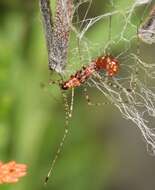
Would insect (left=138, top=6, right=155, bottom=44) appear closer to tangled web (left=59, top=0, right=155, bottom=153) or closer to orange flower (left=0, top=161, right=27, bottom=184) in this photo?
tangled web (left=59, top=0, right=155, bottom=153)

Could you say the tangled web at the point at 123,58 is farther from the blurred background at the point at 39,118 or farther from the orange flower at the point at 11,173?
the orange flower at the point at 11,173

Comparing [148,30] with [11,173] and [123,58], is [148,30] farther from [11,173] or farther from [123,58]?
[11,173]

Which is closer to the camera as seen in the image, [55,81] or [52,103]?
[55,81]

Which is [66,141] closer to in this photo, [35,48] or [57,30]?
[35,48]

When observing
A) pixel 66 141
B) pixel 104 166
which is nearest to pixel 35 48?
pixel 66 141

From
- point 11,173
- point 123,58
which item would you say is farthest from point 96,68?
point 11,173

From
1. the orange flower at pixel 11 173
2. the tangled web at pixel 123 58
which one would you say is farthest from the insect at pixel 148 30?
the orange flower at pixel 11 173

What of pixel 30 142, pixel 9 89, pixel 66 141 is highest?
pixel 9 89
